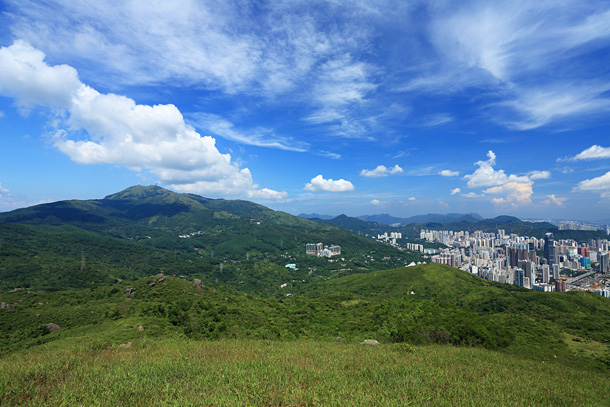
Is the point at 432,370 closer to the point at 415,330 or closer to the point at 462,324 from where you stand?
the point at 415,330

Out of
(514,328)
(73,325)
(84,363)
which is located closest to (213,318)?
(73,325)

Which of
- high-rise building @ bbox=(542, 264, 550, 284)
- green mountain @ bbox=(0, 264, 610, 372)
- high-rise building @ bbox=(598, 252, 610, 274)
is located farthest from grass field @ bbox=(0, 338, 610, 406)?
high-rise building @ bbox=(598, 252, 610, 274)

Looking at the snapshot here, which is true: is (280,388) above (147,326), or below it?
above

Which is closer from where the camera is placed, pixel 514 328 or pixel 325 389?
pixel 325 389

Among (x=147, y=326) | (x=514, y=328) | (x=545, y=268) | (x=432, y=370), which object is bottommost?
(x=545, y=268)

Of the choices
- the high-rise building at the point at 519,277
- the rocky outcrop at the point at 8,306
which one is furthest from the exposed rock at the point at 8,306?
the high-rise building at the point at 519,277

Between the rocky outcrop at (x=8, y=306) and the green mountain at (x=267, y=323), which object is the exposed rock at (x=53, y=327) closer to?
the green mountain at (x=267, y=323)

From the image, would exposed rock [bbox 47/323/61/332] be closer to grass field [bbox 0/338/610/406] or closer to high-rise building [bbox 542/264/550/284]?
grass field [bbox 0/338/610/406]

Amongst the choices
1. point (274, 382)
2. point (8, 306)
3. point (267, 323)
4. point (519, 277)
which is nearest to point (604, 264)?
point (519, 277)

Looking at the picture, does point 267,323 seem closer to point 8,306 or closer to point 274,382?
point 274,382
